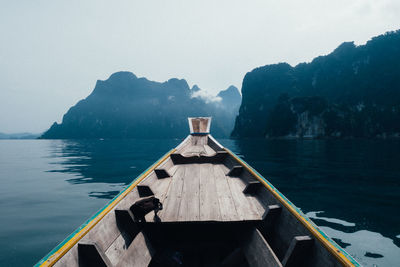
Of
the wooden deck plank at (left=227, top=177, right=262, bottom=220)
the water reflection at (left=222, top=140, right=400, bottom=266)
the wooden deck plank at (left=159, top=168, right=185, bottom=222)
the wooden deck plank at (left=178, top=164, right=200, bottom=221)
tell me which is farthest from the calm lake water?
the wooden deck plank at (left=178, top=164, right=200, bottom=221)

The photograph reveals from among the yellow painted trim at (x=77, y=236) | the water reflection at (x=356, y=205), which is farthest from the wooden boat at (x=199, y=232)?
the water reflection at (x=356, y=205)

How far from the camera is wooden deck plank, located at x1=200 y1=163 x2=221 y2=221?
3.73 metres

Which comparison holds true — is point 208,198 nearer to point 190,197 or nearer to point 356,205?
point 190,197

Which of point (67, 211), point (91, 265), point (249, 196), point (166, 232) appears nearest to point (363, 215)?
point (249, 196)

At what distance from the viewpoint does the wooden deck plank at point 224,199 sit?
12.1 ft

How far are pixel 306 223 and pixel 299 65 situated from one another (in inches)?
8688

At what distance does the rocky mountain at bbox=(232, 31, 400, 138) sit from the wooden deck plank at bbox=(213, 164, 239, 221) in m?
119

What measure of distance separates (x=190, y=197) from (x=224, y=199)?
2.45ft

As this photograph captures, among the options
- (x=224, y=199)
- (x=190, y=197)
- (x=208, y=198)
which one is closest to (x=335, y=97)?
(x=224, y=199)

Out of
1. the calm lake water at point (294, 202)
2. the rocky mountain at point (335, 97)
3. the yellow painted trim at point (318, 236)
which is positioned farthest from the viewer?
the rocky mountain at point (335, 97)

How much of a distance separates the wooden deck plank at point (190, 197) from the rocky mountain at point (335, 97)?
119214 mm

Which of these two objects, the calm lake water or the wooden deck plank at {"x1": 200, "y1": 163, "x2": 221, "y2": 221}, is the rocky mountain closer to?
the calm lake water

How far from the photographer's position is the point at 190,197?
4.59m

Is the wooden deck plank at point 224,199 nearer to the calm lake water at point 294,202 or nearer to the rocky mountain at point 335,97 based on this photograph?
the calm lake water at point 294,202
